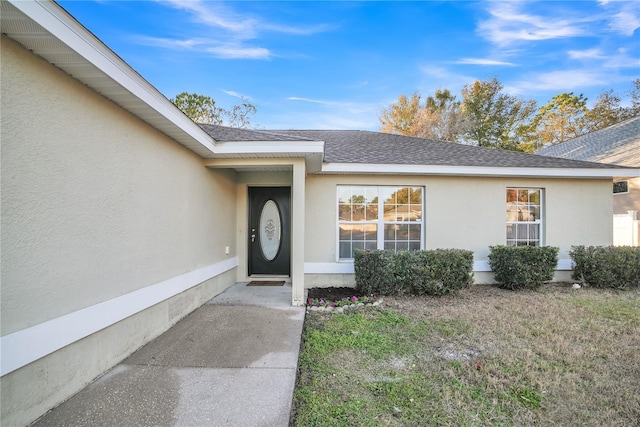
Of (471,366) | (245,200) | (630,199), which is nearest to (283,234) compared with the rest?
(245,200)

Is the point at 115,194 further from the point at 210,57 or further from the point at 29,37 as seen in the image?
the point at 210,57

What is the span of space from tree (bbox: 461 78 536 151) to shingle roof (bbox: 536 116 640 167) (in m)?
6.88

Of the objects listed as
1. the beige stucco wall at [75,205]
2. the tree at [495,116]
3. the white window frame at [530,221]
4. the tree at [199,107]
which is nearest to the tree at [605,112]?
the tree at [495,116]

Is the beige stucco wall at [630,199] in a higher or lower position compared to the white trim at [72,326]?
higher

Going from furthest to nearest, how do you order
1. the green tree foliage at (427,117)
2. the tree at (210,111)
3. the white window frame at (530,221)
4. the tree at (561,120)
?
the green tree foliage at (427,117) → the tree at (561,120) → the tree at (210,111) → the white window frame at (530,221)

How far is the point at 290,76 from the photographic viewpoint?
1074cm

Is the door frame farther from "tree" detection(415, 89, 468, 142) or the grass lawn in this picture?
"tree" detection(415, 89, 468, 142)

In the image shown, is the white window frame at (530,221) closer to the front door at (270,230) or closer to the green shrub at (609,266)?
the green shrub at (609,266)

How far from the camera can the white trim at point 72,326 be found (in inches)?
74.4

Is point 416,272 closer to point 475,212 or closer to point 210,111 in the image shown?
point 475,212

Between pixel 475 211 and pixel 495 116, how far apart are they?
789 inches

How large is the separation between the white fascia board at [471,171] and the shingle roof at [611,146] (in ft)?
19.5

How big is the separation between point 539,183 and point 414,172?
3327mm

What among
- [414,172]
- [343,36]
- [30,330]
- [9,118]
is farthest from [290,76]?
[30,330]
